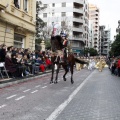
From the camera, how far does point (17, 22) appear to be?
85.9 ft

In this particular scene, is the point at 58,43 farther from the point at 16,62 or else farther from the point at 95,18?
the point at 95,18

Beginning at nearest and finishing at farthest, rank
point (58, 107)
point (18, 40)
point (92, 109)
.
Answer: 1. point (92, 109)
2. point (58, 107)
3. point (18, 40)

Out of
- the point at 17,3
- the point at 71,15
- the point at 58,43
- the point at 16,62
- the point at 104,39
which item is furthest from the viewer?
the point at 104,39

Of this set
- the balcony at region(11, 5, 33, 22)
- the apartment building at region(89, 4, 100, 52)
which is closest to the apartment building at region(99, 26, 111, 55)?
the apartment building at region(89, 4, 100, 52)

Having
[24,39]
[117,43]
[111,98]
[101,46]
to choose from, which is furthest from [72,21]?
[101,46]

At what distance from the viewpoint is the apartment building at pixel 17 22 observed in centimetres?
2323

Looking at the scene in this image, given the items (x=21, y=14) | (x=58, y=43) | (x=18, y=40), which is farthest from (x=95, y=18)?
(x=58, y=43)

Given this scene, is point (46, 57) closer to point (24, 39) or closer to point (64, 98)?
point (24, 39)

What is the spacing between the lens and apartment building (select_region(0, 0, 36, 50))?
23234 millimetres

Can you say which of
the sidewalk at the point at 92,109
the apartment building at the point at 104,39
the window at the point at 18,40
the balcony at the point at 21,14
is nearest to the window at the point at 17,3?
the balcony at the point at 21,14

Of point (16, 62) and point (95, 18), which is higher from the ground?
point (95, 18)

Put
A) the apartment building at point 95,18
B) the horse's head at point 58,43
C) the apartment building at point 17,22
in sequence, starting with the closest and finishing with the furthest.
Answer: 1. the horse's head at point 58,43
2. the apartment building at point 17,22
3. the apartment building at point 95,18

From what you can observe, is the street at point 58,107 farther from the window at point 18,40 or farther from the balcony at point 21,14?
the window at point 18,40

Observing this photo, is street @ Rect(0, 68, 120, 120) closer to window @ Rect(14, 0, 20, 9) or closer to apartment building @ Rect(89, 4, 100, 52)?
window @ Rect(14, 0, 20, 9)
